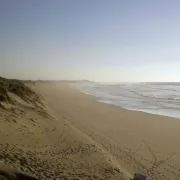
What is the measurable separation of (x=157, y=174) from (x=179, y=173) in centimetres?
95

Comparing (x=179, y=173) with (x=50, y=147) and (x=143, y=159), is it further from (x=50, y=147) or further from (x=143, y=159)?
(x=50, y=147)

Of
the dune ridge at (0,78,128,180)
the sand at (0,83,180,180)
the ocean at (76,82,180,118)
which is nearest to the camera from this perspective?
the dune ridge at (0,78,128,180)

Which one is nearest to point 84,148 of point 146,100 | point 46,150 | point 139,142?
point 46,150

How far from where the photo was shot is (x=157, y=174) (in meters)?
9.52

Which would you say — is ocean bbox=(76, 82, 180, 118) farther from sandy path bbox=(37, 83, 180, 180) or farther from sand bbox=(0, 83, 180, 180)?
sand bbox=(0, 83, 180, 180)

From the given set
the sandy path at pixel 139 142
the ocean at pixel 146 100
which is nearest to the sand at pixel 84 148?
the sandy path at pixel 139 142

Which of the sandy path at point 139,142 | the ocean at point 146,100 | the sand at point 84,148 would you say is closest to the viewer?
the sand at point 84,148

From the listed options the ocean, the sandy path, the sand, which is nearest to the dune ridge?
the sand

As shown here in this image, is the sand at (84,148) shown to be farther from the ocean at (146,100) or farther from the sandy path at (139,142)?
the ocean at (146,100)

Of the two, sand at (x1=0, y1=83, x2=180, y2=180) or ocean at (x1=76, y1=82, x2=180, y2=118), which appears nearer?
sand at (x1=0, y1=83, x2=180, y2=180)

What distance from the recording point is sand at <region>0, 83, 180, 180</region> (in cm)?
826

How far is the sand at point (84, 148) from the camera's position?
27.1 ft

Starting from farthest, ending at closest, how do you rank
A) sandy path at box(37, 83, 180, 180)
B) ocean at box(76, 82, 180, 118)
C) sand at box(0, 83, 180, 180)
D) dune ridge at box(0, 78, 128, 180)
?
ocean at box(76, 82, 180, 118) < sandy path at box(37, 83, 180, 180) < sand at box(0, 83, 180, 180) < dune ridge at box(0, 78, 128, 180)

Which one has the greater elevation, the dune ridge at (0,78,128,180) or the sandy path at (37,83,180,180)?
the dune ridge at (0,78,128,180)
